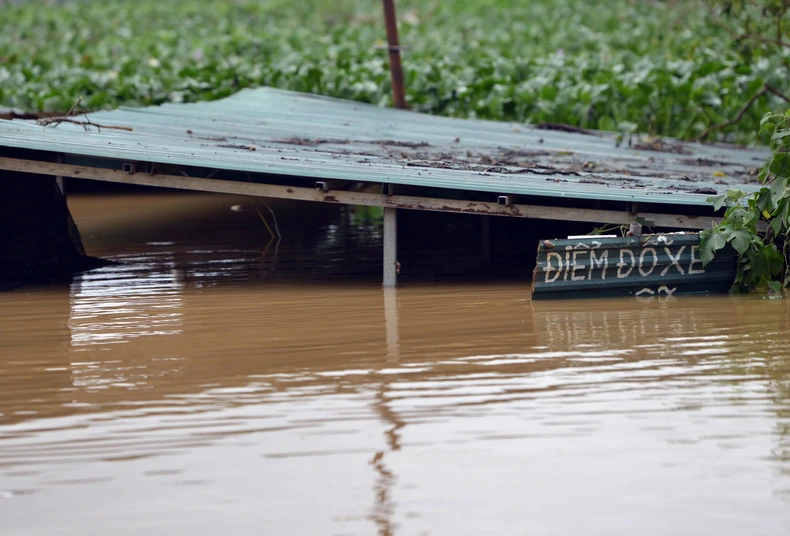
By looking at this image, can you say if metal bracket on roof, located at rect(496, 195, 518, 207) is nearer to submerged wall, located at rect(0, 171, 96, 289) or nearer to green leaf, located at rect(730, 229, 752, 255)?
green leaf, located at rect(730, 229, 752, 255)

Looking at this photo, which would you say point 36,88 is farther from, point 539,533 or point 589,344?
point 539,533

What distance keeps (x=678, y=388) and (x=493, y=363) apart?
1093 millimetres

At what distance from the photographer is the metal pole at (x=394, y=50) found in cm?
1403

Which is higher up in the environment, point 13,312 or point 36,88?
point 36,88

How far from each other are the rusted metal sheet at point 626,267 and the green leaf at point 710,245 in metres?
0.08

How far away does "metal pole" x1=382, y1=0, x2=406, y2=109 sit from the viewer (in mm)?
14033

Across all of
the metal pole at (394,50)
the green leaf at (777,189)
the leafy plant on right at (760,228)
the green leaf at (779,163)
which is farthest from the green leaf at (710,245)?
the metal pole at (394,50)

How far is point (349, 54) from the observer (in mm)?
20547

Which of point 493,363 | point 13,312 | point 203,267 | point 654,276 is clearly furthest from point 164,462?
point 203,267

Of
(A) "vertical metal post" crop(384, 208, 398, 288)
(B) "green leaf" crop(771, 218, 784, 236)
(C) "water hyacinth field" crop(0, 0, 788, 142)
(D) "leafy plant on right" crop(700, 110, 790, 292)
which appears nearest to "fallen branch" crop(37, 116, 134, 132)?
(A) "vertical metal post" crop(384, 208, 398, 288)

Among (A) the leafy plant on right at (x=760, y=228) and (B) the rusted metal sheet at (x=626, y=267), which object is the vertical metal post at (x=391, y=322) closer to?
(B) the rusted metal sheet at (x=626, y=267)

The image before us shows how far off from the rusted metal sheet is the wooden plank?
13.9 inches

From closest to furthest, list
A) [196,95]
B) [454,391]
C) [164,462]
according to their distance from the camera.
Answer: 1. [164,462]
2. [454,391]
3. [196,95]

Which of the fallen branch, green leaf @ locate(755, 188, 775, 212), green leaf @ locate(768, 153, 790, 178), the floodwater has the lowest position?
the floodwater
